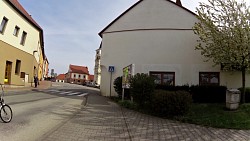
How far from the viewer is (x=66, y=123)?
8.45 metres

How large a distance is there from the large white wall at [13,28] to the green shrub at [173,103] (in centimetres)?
1793

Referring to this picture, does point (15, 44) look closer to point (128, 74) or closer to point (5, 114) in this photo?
point (128, 74)

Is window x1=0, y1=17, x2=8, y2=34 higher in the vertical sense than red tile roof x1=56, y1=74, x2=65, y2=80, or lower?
higher

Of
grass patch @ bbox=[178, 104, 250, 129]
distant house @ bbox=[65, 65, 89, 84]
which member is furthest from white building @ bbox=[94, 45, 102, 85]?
grass patch @ bbox=[178, 104, 250, 129]

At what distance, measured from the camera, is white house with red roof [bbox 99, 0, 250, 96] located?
19.8 m

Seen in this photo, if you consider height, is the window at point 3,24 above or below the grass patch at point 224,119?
above

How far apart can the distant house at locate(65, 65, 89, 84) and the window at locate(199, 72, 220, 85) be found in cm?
10587

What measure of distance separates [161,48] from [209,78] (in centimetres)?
451

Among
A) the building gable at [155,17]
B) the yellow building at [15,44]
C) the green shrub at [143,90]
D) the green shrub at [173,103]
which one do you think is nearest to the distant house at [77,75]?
the yellow building at [15,44]

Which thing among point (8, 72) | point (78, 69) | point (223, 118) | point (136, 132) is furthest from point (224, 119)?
point (78, 69)

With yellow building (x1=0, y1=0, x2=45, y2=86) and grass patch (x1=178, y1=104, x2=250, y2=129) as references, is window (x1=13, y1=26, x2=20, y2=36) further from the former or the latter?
grass patch (x1=178, y1=104, x2=250, y2=129)

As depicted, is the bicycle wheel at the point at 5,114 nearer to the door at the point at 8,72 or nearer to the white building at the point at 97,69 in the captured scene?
the door at the point at 8,72

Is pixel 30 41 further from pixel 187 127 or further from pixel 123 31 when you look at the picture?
pixel 187 127

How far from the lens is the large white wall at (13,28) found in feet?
75.4
